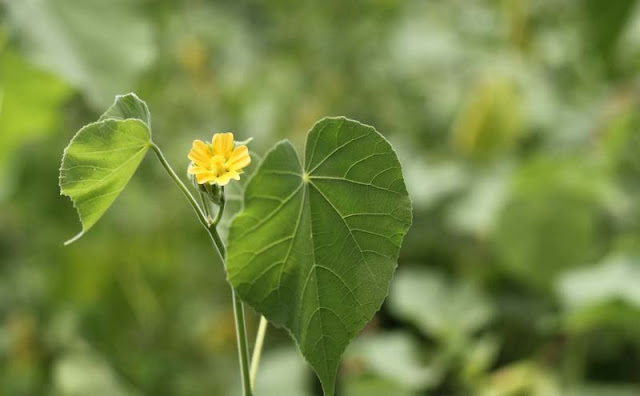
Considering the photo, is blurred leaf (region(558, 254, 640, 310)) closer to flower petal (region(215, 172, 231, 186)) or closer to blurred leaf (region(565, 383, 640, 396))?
blurred leaf (region(565, 383, 640, 396))

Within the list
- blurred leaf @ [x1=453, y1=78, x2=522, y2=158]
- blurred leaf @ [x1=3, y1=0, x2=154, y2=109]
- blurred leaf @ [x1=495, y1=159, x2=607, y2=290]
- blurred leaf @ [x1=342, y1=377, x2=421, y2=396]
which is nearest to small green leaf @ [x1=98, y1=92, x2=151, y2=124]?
blurred leaf @ [x1=3, y1=0, x2=154, y2=109]

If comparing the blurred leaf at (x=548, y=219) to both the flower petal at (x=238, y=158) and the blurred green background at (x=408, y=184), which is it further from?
the flower petal at (x=238, y=158)

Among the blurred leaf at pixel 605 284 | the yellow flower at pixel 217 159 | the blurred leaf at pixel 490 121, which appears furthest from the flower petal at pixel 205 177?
the blurred leaf at pixel 490 121

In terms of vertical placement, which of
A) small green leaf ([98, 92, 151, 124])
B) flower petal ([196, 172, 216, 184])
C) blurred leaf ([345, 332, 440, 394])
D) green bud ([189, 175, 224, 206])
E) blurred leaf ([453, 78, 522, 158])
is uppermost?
blurred leaf ([453, 78, 522, 158])

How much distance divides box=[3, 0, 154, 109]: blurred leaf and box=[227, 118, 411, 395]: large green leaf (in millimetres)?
321

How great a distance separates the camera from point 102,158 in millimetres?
194

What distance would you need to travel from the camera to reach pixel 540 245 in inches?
26.9

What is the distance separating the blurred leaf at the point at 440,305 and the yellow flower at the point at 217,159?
47 cm

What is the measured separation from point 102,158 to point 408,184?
561mm

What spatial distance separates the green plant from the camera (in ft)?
0.61

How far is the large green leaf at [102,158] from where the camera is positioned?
0.62 ft

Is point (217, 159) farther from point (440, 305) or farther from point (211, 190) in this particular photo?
point (440, 305)

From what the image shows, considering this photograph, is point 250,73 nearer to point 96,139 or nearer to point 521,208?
point 521,208

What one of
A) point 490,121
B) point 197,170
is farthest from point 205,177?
point 490,121
